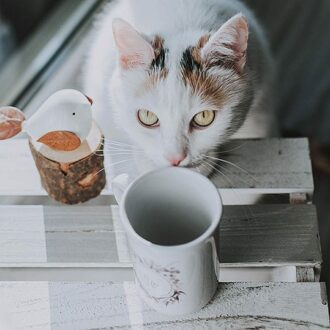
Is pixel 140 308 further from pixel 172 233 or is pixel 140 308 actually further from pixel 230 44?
pixel 230 44

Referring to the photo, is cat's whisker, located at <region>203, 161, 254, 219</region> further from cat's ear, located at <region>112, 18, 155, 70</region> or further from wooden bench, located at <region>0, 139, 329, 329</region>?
cat's ear, located at <region>112, 18, 155, 70</region>

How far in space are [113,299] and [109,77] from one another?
0.26 metres

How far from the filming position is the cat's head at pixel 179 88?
62 cm

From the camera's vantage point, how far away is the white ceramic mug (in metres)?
0.50

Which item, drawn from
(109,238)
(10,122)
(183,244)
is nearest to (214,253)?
(183,244)

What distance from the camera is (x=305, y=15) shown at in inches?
42.3

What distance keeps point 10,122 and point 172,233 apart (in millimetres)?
239

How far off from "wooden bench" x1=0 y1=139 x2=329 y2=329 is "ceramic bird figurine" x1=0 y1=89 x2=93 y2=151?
0.28ft

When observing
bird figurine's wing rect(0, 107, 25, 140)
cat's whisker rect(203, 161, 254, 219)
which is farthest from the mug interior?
bird figurine's wing rect(0, 107, 25, 140)

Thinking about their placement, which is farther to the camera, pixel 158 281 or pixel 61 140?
pixel 61 140

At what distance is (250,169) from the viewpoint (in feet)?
2.32

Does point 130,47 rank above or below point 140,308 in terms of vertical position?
above

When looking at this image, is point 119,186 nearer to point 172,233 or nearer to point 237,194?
point 172,233

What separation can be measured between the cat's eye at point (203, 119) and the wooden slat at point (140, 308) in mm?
174
